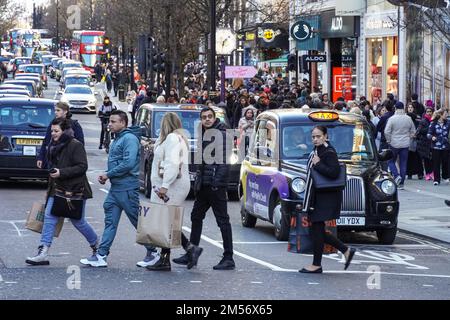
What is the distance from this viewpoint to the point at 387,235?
56.6ft

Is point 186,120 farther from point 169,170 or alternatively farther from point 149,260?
point 169,170

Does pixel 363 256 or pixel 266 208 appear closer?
pixel 363 256

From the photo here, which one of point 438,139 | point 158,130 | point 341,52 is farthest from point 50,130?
point 341,52

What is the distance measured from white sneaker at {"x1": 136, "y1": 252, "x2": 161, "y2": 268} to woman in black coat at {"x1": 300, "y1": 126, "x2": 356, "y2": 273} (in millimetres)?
1630

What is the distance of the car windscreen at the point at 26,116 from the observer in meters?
24.5

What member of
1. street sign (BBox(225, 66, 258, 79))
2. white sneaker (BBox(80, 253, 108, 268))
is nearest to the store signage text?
street sign (BBox(225, 66, 258, 79))

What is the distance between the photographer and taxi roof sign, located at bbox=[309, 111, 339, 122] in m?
18.0

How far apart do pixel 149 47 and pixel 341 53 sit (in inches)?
398

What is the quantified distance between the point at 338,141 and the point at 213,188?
4.61 metres

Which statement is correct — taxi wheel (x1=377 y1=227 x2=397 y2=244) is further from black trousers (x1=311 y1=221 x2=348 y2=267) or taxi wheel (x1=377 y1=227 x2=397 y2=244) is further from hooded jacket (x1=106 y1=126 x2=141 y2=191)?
hooded jacket (x1=106 y1=126 x2=141 y2=191)

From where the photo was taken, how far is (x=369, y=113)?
28094 mm

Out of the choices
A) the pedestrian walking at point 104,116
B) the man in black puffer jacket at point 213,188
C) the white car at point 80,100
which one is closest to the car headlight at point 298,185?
the man in black puffer jacket at point 213,188

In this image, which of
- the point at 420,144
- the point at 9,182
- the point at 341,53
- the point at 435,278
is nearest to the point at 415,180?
the point at 420,144

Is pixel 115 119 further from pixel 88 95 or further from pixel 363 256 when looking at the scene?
pixel 88 95
